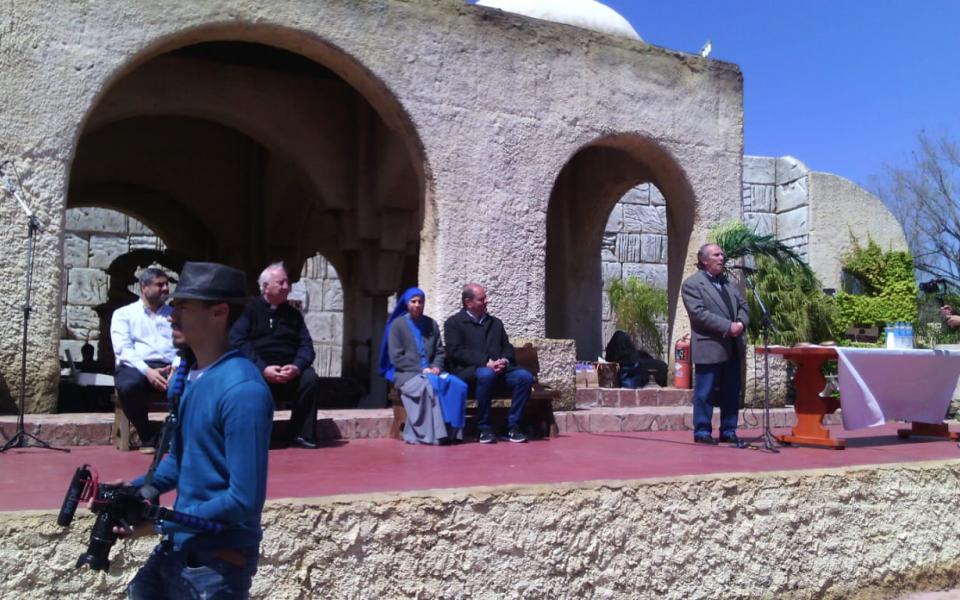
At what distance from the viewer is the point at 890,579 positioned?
5.20 m

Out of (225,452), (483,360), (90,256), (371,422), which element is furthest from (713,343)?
(90,256)

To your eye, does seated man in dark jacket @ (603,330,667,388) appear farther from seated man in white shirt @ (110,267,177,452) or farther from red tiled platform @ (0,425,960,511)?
seated man in white shirt @ (110,267,177,452)

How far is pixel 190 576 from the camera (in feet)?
7.93

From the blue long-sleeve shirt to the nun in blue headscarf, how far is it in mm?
4309

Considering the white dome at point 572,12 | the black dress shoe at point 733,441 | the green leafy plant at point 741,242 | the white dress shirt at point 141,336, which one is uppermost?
the white dome at point 572,12

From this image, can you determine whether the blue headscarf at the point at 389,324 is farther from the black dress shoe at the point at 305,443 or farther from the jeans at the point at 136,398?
the jeans at the point at 136,398

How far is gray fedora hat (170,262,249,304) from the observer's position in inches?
96.3

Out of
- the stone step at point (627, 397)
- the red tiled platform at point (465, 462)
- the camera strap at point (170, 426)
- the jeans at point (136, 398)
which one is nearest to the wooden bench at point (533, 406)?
the red tiled platform at point (465, 462)

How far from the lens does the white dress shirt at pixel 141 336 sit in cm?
627

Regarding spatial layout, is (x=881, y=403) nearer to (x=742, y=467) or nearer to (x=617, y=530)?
(x=742, y=467)

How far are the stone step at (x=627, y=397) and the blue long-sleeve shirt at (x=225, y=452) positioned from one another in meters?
7.11

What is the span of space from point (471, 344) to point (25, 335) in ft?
10.9

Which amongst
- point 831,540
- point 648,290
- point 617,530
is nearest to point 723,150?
point 831,540

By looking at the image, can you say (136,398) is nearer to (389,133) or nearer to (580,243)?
(389,133)
